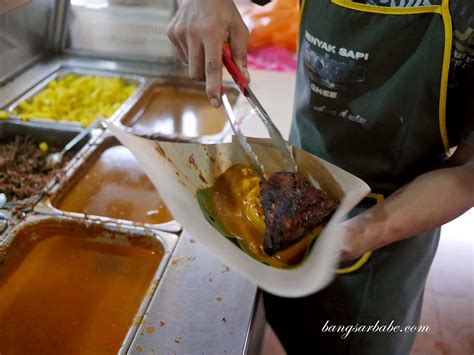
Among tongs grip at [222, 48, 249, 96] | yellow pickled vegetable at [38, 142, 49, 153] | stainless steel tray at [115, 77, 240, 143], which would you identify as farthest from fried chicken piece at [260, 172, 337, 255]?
yellow pickled vegetable at [38, 142, 49, 153]

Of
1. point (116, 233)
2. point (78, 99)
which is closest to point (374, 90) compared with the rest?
point (116, 233)

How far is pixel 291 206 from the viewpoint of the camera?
33.4 inches

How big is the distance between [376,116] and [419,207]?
0.26 meters

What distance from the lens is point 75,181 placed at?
1.42 meters

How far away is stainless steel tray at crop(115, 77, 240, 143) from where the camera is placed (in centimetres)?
157

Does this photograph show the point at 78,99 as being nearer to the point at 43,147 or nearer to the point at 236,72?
the point at 43,147

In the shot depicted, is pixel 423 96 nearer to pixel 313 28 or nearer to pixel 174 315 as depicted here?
pixel 313 28

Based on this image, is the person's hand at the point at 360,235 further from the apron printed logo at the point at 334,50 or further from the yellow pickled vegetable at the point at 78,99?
the yellow pickled vegetable at the point at 78,99

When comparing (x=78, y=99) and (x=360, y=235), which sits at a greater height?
(x=360, y=235)

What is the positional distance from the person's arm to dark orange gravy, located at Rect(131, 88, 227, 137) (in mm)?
953

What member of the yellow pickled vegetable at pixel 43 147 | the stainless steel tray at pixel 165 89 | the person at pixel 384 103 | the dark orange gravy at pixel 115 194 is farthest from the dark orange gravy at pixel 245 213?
the yellow pickled vegetable at pixel 43 147

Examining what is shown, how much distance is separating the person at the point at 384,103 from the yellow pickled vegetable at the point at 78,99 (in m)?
0.89

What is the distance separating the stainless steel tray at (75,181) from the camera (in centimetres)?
122

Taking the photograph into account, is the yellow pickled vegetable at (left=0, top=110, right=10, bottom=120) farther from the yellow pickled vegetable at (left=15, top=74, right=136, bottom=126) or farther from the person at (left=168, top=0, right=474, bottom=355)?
the person at (left=168, top=0, right=474, bottom=355)
